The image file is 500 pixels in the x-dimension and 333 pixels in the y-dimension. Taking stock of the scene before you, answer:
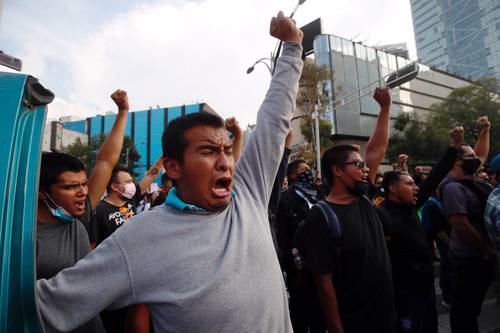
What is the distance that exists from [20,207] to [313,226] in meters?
1.92

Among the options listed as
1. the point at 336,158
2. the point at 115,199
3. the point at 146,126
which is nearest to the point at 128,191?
the point at 115,199

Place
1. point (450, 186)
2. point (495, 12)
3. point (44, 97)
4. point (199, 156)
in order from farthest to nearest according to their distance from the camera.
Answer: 1. point (495, 12)
2. point (450, 186)
3. point (199, 156)
4. point (44, 97)

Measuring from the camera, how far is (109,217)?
334cm

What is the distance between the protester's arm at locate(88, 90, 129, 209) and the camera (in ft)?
7.69

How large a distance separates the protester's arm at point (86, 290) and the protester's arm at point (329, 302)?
1504 mm

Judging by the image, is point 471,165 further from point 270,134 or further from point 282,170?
point 270,134

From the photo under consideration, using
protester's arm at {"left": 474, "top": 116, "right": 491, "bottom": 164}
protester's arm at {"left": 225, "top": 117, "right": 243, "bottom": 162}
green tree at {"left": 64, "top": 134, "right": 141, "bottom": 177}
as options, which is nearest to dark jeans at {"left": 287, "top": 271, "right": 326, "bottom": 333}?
protester's arm at {"left": 225, "top": 117, "right": 243, "bottom": 162}

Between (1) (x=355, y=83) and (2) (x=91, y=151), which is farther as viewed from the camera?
(1) (x=355, y=83)

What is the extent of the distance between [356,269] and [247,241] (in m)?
1.32

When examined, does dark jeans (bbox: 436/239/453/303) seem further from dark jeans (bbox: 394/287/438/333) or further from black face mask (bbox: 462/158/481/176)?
dark jeans (bbox: 394/287/438/333)

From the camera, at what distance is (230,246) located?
120 cm

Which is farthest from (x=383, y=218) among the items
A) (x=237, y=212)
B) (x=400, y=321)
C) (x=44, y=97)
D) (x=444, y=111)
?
(x=444, y=111)

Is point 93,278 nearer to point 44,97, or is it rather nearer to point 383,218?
point 44,97

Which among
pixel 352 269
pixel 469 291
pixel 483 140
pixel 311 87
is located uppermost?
pixel 311 87
